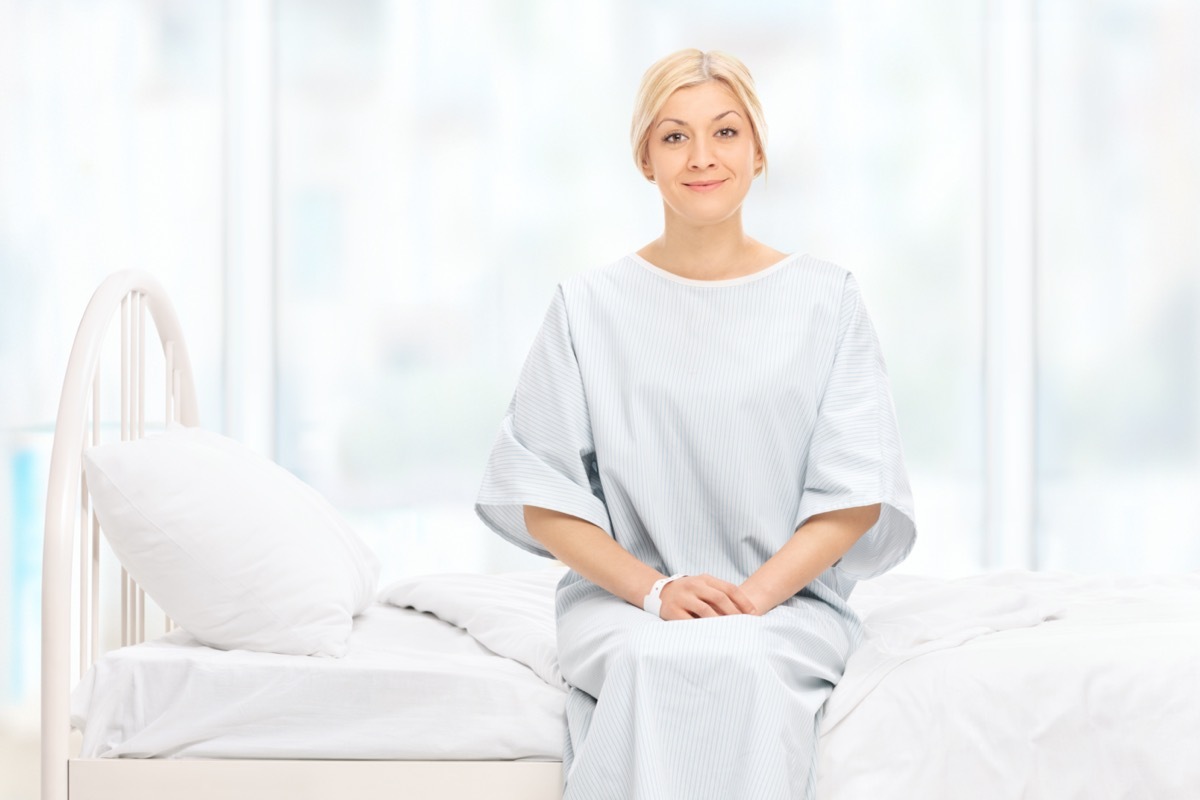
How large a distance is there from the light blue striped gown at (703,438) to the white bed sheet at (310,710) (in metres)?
0.08

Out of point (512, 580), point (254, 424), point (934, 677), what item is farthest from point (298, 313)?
point (934, 677)

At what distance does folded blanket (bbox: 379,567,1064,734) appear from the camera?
141 cm

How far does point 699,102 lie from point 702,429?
0.42 meters

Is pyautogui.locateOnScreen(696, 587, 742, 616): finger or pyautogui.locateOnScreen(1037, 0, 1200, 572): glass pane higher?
pyautogui.locateOnScreen(1037, 0, 1200, 572): glass pane

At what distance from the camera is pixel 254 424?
335 cm

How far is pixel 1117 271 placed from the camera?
3.45m

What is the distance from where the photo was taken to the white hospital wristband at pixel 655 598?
1.42m

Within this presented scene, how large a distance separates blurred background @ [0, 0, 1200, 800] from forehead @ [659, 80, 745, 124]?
1.87 metres

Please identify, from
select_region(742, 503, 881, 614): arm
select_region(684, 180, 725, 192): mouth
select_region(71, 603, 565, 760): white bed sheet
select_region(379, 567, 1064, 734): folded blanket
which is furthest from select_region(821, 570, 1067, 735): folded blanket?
select_region(684, 180, 725, 192): mouth

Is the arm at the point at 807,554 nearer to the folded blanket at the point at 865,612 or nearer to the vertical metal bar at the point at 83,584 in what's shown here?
the folded blanket at the point at 865,612

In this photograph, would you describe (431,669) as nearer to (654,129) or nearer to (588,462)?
(588,462)

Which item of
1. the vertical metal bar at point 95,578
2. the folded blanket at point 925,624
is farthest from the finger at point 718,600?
the vertical metal bar at point 95,578

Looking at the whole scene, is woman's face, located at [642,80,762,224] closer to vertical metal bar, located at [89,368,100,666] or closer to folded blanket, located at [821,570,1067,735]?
folded blanket, located at [821,570,1067,735]

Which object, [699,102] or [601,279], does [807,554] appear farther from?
[699,102]
